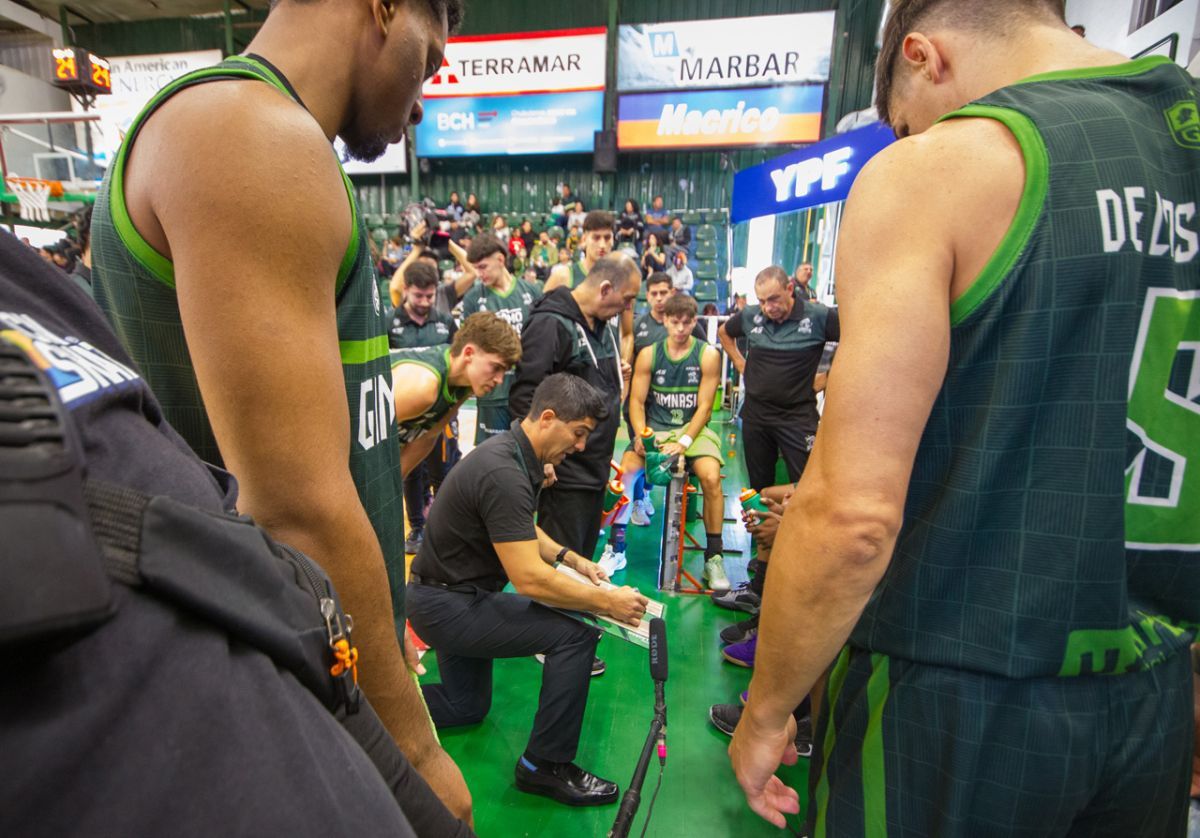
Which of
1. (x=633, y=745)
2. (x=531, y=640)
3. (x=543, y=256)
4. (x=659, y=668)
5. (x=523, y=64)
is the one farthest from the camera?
(x=523, y=64)

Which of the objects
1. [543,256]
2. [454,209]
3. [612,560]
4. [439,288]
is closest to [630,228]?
[543,256]

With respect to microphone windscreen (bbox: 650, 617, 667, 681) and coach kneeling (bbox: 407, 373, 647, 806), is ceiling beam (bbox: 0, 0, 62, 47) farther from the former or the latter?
microphone windscreen (bbox: 650, 617, 667, 681)

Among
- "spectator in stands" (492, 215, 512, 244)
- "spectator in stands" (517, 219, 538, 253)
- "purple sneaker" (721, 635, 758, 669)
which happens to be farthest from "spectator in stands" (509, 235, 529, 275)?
"purple sneaker" (721, 635, 758, 669)

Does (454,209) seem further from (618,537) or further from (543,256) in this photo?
(618,537)

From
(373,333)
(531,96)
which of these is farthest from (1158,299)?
(531,96)

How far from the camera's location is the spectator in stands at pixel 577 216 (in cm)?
1320

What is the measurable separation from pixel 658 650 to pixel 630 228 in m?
11.9

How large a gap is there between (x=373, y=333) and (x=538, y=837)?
207cm

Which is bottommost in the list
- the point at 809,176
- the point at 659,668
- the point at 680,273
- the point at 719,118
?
the point at 659,668

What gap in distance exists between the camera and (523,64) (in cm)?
1270

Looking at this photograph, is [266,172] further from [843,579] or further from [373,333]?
[843,579]

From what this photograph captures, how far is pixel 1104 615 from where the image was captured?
0.83 metres

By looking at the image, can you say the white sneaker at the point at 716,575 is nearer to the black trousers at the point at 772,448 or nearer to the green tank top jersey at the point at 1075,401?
the black trousers at the point at 772,448

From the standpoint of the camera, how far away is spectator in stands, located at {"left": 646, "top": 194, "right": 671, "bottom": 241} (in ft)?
42.8
